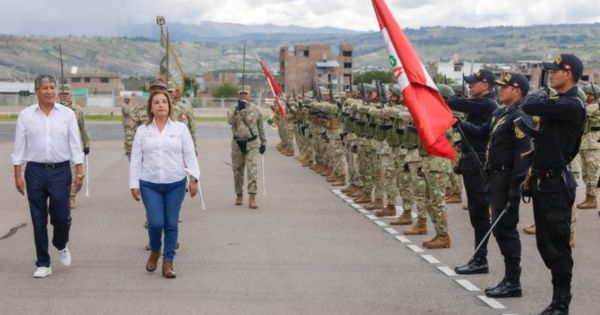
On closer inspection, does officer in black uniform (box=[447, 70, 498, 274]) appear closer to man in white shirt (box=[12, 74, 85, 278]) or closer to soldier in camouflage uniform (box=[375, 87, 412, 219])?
soldier in camouflage uniform (box=[375, 87, 412, 219])

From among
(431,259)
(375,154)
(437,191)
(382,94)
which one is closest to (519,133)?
(431,259)

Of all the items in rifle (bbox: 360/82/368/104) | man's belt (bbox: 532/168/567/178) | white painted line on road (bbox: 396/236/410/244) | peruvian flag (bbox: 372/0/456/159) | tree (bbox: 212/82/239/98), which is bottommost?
tree (bbox: 212/82/239/98)

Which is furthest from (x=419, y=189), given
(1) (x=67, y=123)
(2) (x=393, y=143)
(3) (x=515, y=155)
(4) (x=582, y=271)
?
(1) (x=67, y=123)

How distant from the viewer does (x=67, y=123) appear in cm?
1025

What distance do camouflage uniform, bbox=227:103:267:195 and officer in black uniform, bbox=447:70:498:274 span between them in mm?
5857

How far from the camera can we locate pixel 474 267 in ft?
33.9

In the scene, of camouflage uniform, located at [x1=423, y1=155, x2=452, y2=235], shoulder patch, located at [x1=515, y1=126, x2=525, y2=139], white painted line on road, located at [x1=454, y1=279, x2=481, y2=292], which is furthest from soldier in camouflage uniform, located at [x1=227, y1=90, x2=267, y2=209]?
shoulder patch, located at [x1=515, y1=126, x2=525, y2=139]

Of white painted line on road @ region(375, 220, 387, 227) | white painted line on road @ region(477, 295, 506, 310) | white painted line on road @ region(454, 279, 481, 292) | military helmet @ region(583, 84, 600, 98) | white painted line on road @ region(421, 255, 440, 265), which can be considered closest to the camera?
white painted line on road @ region(477, 295, 506, 310)

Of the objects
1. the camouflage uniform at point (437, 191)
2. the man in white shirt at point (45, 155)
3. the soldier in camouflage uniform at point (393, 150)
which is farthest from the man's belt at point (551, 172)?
the soldier in camouflage uniform at point (393, 150)

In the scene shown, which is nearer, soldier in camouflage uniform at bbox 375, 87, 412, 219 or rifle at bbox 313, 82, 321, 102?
soldier in camouflage uniform at bbox 375, 87, 412, 219

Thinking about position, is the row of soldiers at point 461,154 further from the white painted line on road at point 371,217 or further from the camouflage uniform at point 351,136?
the white painted line on road at point 371,217

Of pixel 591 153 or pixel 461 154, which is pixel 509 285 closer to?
pixel 461 154

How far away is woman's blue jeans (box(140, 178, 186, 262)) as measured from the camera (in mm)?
10039

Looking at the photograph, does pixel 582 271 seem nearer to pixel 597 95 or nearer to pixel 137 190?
pixel 137 190
